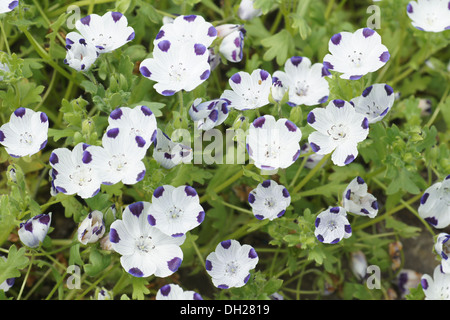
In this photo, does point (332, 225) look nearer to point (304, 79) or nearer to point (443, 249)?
point (443, 249)

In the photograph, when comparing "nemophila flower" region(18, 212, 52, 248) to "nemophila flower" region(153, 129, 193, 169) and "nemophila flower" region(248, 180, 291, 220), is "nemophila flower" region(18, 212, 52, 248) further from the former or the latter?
"nemophila flower" region(248, 180, 291, 220)

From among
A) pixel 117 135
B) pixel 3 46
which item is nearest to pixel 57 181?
pixel 117 135

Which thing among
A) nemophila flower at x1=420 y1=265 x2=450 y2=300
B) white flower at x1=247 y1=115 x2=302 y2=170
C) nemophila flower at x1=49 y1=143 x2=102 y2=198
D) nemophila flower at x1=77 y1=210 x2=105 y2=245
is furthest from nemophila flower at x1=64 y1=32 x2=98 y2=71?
nemophila flower at x1=420 y1=265 x2=450 y2=300

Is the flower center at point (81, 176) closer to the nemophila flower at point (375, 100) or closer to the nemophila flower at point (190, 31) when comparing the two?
the nemophila flower at point (190, 31)

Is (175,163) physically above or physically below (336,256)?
above

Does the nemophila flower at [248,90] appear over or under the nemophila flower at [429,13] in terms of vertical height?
under

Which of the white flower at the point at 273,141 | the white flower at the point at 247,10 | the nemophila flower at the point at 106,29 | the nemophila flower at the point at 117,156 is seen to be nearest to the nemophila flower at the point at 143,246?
the nemophila flower at the point at 117,156

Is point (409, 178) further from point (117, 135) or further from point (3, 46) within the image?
point (3, 46)
